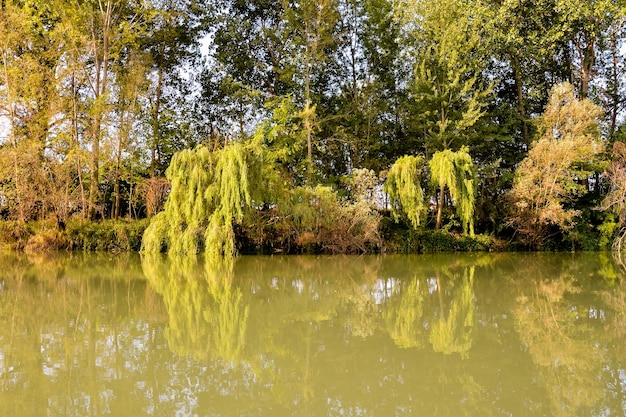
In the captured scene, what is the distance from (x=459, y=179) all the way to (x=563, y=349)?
13.5m

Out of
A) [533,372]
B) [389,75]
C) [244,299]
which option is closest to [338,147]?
[389,75]

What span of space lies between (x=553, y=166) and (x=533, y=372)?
1557cm

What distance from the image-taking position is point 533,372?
4266 mm

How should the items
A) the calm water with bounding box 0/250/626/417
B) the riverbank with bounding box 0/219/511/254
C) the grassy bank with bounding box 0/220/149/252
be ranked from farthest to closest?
1. the grassy bank with bounding box 0/220/149/252
2. the riverbank with bounding box 0/219/511/254
3. the calm water with bounding box 0/250/626/417

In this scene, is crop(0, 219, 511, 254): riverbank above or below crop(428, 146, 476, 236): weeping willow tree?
below

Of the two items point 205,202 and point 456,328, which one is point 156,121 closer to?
point 205,202

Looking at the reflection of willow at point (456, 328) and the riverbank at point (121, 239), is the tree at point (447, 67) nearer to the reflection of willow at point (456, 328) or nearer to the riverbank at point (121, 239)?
the riverbank at point (121, 239)

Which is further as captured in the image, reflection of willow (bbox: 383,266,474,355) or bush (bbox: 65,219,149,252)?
bush (bbox: 65,219,149,252)

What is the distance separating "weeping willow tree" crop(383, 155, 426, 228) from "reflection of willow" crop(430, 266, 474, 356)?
9.40 meters

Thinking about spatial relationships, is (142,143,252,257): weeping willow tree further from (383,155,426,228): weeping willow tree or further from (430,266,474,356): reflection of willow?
(430,266,474,356): reflection of willow

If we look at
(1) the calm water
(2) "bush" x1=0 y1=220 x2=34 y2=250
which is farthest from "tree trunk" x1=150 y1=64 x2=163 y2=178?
(1) the calm water

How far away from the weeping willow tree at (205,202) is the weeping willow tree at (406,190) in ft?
18.1

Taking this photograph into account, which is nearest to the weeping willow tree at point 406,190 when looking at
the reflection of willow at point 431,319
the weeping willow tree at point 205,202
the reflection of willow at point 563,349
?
the weeping willow tree at point 205,202

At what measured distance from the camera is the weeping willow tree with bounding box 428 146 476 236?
17812mm
